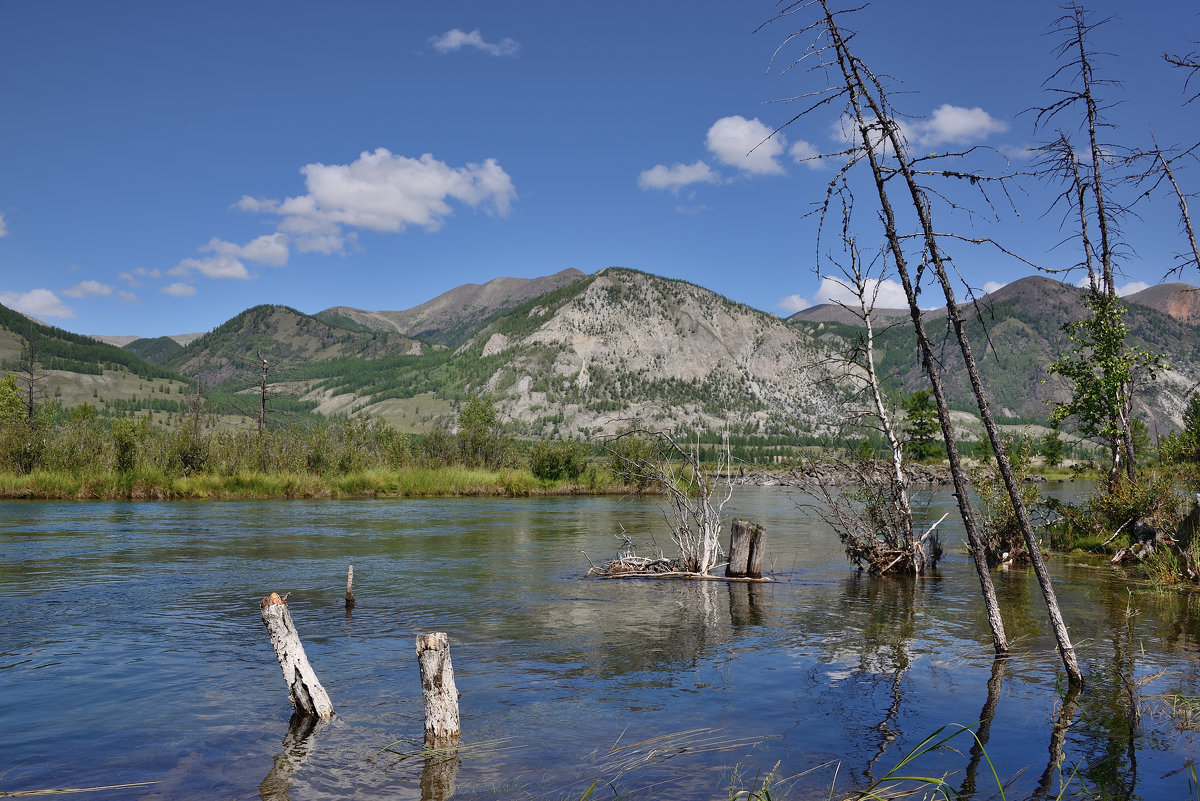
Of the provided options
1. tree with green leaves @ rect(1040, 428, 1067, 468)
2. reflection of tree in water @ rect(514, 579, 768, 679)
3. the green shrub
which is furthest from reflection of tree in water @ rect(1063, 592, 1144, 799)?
the green shrub

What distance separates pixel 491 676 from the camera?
10.9 meters

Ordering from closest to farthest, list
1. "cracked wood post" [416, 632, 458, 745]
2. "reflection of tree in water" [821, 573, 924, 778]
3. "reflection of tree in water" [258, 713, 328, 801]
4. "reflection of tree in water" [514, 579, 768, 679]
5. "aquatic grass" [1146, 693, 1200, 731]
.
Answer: "reflection of tree in water" [258, 713, 328, 801]
"cracked wood post" [416, 632, 458, 745]
"aquatic grass" [1146, 693, 1200, 731]
"reflection of tree in water" [821, 573, 924, 778]
"reflection of tree in water" [514, 579, 768, 679]

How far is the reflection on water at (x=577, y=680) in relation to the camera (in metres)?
7.39

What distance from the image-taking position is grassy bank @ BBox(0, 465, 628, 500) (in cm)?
4319

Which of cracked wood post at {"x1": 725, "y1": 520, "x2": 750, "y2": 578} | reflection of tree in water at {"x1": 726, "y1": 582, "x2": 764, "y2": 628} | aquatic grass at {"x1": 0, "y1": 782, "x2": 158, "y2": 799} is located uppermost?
cracked wood post at {"x1": 725, "y1": 520, "x2": 750, "y2": 578}

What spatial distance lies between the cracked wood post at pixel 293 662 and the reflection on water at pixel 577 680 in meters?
0.32

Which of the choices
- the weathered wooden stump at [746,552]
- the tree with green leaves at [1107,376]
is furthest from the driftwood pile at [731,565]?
the tree with green leaves at [1107,376]

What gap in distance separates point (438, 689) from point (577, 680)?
335 centimetres

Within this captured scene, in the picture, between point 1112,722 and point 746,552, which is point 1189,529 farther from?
point 1112,722

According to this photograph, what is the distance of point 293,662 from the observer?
8555mm

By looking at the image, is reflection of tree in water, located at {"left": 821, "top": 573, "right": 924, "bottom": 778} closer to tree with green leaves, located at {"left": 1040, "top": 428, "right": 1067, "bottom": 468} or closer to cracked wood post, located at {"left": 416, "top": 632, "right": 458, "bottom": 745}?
cracked wood post, located at {"left": 416, "top": 632, "right": 458, "bottom": 745}

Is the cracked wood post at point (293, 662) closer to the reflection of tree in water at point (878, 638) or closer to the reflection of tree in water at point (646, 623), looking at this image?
the reflection of tree in water at point (646, 623)

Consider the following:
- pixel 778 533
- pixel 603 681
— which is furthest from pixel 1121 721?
pixel 778 533

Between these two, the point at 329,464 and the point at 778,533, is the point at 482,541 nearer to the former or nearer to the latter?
the point at 778,533
